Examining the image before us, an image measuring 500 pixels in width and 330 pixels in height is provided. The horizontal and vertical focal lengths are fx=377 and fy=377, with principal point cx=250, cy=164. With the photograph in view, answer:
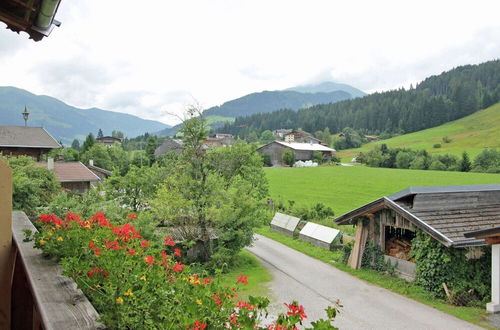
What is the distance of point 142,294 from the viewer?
194cm

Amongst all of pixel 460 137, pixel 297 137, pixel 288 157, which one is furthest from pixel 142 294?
pixel 297 137

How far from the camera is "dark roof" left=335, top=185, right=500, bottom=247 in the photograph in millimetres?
12844

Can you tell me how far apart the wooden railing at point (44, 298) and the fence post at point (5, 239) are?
7 centimetres

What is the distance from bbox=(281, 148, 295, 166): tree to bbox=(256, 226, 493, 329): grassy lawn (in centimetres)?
4668

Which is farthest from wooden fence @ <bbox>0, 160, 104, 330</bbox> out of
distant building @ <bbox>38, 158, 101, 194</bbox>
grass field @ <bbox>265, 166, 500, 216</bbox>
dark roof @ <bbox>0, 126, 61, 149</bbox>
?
dark roof @ <bbox>0, 126, 61, 149</bbox>

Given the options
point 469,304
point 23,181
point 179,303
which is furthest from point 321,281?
point 179,303

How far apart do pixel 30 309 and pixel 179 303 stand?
2.61 feet

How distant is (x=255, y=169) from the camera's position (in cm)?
2891

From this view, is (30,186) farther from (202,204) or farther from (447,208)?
(447,208)

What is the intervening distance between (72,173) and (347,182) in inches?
1205

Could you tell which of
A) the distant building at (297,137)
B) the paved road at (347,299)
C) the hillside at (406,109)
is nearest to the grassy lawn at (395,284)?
the paved road at (347,299)

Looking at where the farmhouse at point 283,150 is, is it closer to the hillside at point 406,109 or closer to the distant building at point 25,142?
the distant building at point 25,142

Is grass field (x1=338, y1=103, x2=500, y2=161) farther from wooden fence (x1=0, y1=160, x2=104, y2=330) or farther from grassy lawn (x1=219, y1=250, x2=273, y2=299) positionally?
wooden fence (x1=0, y1=160, x2=104, y2=330)

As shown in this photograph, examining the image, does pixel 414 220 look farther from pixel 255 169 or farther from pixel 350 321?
pixel 255 169
